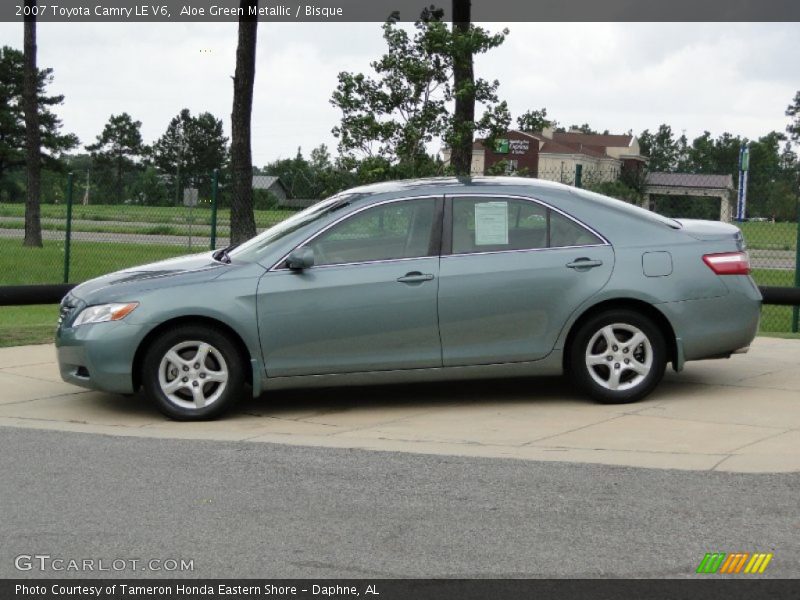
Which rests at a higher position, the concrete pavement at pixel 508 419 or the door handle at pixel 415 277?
the door handle at pixel 415 277

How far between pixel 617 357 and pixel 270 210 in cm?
1091

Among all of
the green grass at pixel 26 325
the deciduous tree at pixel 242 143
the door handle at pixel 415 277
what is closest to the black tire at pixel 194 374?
the door handle at pixel 415 277

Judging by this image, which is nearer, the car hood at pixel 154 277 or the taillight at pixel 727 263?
the car hood at pixel 154 277

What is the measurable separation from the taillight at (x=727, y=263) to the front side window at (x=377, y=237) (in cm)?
196

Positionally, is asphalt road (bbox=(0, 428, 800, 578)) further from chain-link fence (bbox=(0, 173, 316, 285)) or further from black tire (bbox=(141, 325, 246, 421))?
chain-link fence (bbox=(0, 173, 316, 285))

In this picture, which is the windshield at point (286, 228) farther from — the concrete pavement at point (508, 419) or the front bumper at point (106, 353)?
the concrete pavement at point (508, 419)

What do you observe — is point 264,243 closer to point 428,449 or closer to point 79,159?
point 428,449

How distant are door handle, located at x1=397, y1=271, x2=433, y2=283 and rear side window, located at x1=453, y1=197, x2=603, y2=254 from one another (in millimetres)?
299

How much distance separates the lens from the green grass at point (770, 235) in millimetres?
14484

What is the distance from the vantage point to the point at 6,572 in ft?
16.2

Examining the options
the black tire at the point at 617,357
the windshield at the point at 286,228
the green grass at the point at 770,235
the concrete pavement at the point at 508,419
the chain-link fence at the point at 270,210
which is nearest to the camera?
the concrete pavement at the point at 508,419

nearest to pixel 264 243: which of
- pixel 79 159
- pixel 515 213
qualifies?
pixel 515 213

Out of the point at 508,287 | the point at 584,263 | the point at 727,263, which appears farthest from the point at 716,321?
the point at 508,287

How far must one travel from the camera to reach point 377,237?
28.0 ft
